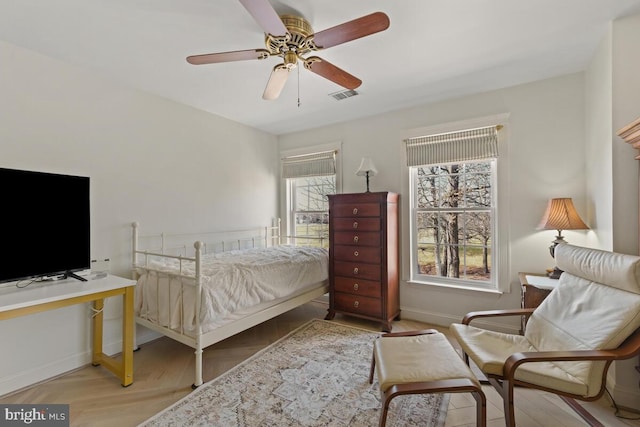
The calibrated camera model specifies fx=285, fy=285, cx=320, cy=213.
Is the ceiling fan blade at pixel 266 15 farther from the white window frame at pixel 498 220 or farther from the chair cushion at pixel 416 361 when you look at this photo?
the white window frame at pixel 498 220

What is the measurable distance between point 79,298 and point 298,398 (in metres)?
1.63

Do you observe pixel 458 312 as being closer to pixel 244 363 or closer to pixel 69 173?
pixel 244 363

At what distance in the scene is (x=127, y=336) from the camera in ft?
6.93

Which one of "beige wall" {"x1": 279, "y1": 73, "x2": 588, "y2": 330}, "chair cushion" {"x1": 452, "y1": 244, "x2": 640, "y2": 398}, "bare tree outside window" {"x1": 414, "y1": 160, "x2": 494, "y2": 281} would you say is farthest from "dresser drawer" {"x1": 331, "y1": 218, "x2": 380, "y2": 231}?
"chair cushion" {"x1": 452, "y1": 244, "x2": 640, "y2": 398}

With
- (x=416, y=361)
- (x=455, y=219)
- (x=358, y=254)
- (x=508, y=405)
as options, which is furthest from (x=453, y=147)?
(x=508, y=405)

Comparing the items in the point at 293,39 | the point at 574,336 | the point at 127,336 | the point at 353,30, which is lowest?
the point at 127,336

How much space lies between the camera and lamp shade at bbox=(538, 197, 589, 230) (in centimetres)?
238

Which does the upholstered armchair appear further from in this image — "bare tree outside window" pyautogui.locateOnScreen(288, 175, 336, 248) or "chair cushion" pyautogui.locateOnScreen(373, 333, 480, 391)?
"bare tree outside window" pyautogui.locateOnScreen(288, 175, 336, 248)

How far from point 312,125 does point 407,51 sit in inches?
79.8

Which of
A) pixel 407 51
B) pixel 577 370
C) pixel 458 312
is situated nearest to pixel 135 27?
pixel 407 51

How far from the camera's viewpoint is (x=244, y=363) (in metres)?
2.41

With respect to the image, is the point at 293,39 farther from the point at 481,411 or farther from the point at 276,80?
the point at 481,411

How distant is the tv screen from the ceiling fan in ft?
4.64

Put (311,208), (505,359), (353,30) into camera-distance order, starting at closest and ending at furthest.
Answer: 1. (353,30)
2. (505,359)
3. (311,208)
